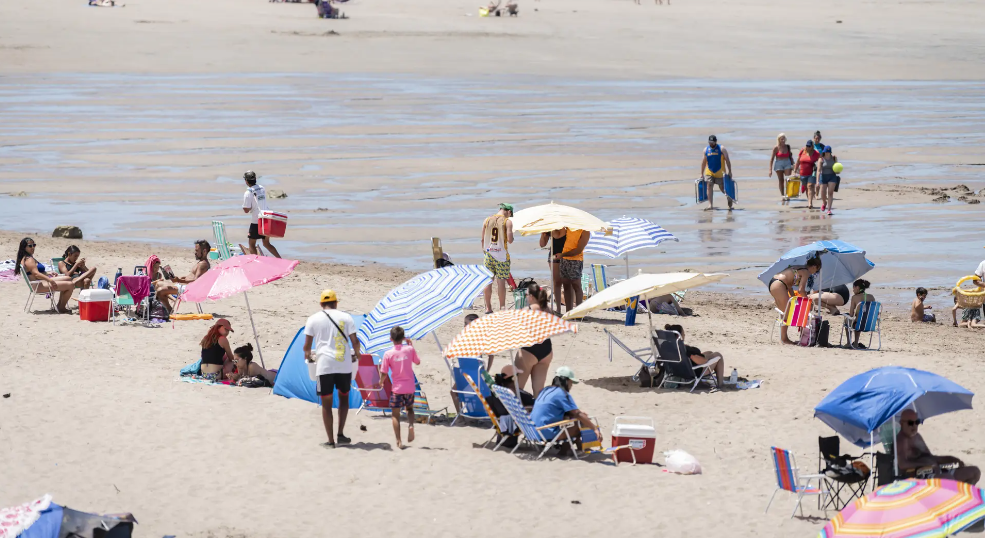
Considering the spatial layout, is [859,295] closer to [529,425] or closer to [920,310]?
[920,310]

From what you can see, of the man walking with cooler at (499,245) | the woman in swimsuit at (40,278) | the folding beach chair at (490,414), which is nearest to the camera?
the folding beach chair at (490,414)

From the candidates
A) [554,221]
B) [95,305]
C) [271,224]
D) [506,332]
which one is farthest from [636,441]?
[271,224]

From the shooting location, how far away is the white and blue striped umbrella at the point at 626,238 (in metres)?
14.5

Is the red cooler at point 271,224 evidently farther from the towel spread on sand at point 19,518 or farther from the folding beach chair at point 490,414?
the towel spread on sand at point 19,518

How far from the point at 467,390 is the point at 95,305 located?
5.49 m

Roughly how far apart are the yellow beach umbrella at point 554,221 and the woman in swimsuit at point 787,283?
6.41 feet

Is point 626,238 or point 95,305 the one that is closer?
point 95,305

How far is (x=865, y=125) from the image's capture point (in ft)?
114

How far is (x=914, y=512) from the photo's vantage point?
6.29m

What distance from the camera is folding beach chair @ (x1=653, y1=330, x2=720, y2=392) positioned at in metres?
11.6

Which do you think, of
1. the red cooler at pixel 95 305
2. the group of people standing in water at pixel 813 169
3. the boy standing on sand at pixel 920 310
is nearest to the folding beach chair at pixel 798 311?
the boy standing on sand at pixel 920 310

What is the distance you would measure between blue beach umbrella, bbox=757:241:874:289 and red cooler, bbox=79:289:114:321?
292 inches

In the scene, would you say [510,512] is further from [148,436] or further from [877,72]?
[877,72]

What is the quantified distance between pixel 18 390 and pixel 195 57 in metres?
41.4
